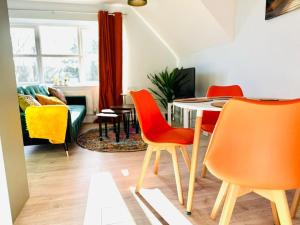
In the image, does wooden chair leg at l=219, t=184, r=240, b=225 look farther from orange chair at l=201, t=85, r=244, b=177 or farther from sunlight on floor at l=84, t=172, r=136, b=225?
orange chair at l=201, t=85, r=244, b=177

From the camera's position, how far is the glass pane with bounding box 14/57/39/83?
14.5 ft

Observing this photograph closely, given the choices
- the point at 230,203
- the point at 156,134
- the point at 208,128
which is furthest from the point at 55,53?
the point at 230,203

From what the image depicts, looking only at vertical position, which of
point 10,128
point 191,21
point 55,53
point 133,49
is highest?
point 191,21

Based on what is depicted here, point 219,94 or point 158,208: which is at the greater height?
point 219,94

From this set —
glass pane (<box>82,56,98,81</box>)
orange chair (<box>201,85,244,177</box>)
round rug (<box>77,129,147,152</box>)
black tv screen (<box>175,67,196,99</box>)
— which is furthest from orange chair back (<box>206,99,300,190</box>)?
glass pane (<box>82,56,98,81</box>)

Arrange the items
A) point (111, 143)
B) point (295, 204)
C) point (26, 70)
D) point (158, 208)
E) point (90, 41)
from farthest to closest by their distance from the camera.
Answer: point (90, 41), point (26, 70), point (111, 143), point (158, 208), point (295, 204)

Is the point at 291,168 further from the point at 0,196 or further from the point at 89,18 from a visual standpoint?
the point at 89,18

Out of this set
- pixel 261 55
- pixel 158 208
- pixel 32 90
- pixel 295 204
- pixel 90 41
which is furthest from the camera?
pixel 90 41

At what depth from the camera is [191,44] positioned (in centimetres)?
379

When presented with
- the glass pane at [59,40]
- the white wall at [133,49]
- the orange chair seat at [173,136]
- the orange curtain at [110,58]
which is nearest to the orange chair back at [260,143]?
the orange chair seat at [173,136]

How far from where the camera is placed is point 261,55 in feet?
7.55

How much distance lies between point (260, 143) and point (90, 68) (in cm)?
441

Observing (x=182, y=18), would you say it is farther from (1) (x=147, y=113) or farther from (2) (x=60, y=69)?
(2) (x=60, y=69)

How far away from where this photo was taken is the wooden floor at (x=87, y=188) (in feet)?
4.68
